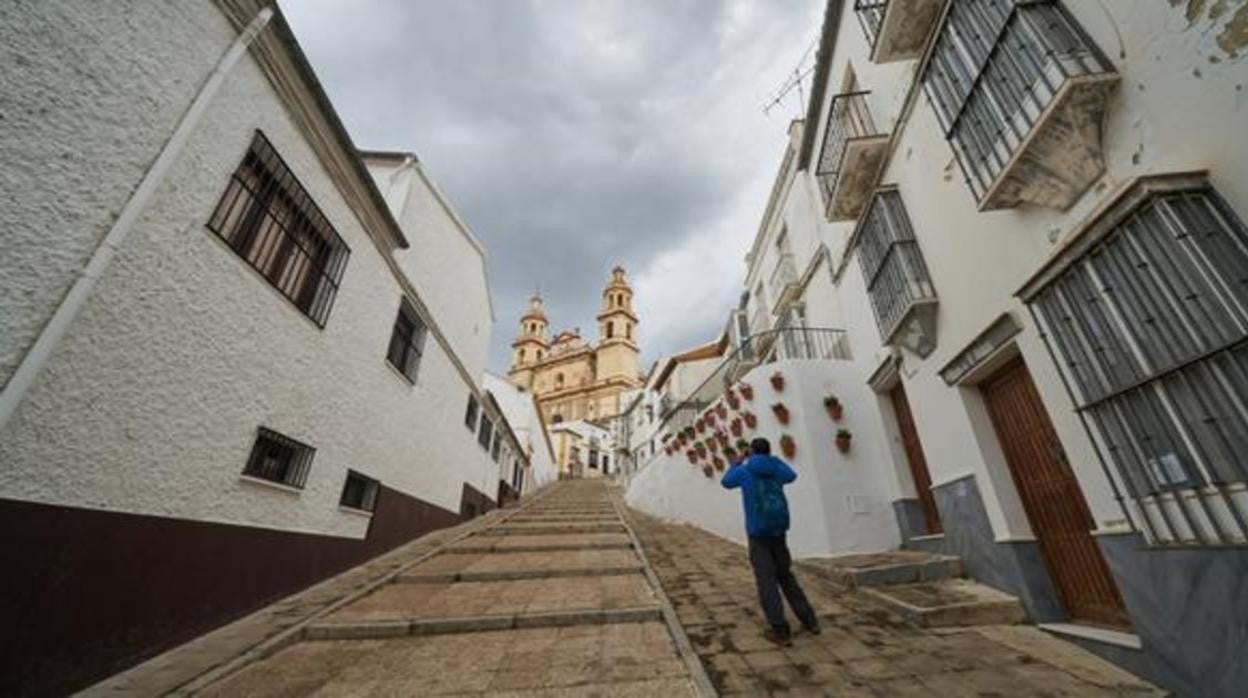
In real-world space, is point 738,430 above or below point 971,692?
above

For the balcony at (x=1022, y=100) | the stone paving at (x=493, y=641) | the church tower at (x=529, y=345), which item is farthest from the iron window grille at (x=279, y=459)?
the church tower at (x=529, y=345)

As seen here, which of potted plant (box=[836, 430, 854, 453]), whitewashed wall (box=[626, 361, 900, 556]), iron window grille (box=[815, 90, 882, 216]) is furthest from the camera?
potted plant (box=[836, 430, 854, 453])

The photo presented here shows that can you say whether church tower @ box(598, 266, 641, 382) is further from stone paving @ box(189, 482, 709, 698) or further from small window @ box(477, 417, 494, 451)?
stone paving @ box(189, 482, 709, 698)

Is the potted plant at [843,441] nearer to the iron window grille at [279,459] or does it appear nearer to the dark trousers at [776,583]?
the dark trousers at [776,583]

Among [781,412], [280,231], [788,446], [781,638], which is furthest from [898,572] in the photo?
[280,231]

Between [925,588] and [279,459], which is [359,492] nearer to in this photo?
[279,459]

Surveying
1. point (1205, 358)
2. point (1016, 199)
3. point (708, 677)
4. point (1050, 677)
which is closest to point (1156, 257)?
point (1205, 358)

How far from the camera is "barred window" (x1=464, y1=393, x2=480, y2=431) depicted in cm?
1105

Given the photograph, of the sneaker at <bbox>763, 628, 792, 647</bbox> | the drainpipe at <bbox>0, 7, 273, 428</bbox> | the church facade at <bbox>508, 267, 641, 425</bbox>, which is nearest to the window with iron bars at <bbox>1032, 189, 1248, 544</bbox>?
the sneaker at <bbox>763, 628, 792, 647</bbox>

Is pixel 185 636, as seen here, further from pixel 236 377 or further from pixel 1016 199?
pixel 1016 199

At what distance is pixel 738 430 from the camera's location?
27.4 ft

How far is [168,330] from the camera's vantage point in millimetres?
3193

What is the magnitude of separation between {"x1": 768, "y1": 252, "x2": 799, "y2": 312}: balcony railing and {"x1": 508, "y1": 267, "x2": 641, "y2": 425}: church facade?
3452 centimetres

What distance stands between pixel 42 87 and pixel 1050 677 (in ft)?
23.1
